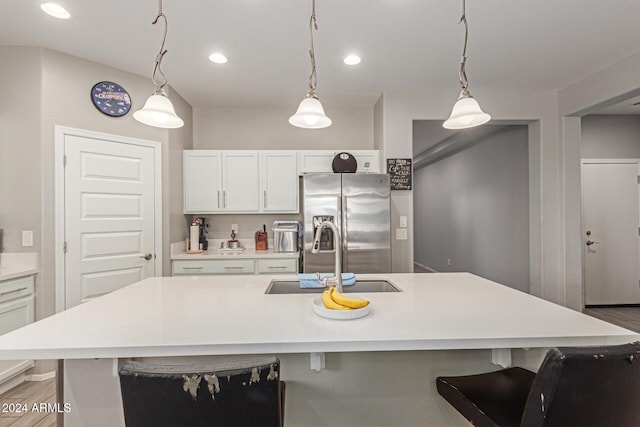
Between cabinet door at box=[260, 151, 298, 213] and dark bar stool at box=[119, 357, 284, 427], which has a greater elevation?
cabinet door at box=[260, 151, 298, 213]

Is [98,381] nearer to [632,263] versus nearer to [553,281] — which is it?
[553,281]

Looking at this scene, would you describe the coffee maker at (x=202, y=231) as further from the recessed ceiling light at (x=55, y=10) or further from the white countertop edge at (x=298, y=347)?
the white countertop edge at (x=298, y=347)

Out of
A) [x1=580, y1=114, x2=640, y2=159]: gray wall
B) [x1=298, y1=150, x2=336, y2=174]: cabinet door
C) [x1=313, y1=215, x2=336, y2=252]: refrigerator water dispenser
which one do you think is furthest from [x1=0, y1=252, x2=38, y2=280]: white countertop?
[x1=580, y1=114, x2=640, y2=159]: gray wall

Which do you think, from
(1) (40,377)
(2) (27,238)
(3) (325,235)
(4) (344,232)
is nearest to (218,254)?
(3) (325,235)

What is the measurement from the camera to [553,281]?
139 inches

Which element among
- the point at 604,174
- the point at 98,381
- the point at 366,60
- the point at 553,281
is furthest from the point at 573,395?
the point at 604,174

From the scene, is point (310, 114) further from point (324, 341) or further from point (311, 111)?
point (324, 341)

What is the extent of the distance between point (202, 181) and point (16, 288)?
1.87 meters

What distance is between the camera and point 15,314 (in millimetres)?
2342

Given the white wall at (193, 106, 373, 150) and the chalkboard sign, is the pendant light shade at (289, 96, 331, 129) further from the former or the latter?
the white wall at (193, 106, 373, 150)

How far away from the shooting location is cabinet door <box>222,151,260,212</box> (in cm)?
368

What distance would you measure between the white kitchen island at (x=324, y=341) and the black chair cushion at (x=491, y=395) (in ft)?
0.44

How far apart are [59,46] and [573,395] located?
150 inches

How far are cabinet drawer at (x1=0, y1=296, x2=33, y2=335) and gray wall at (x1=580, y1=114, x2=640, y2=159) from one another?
6683 millimetres
